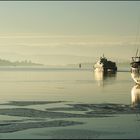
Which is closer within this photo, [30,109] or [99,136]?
[99,136]

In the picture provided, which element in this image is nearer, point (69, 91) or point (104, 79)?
point (69, 91)

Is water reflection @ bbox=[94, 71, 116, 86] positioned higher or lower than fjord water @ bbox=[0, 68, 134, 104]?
lower

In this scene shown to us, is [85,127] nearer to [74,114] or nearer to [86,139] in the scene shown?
A: [86,139]

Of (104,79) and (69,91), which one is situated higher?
(69,91)

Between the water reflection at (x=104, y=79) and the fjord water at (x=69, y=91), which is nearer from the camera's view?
the fjord water at (x=69, y=91)

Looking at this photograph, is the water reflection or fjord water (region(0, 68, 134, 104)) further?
the water reflection

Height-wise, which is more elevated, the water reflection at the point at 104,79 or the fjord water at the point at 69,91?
the fjord water at the point at 69,91

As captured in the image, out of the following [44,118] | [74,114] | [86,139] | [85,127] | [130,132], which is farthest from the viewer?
[74,114]

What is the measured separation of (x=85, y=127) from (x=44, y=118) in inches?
186

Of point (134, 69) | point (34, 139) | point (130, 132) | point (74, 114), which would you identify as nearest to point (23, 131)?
point (34, 139)

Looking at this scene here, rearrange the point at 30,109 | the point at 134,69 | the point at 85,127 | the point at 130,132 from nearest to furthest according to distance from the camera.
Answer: the point at 130,132
the point at 85,127
the point at 30,109
the point at 134,69

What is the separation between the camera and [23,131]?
22.1m

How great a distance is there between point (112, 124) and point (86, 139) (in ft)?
16.2

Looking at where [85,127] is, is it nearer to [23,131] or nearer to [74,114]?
[23,131]
